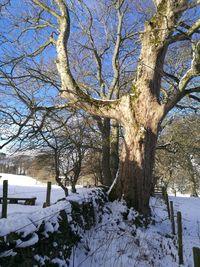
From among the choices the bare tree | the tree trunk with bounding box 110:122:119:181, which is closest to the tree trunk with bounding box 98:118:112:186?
the tree trunk with bounding box 110:122:119:181

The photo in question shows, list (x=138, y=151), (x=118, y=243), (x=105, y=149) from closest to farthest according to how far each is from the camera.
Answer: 1. (x=118, y=243)
2. (x=138, y=151)
3. (x=105, y=149)

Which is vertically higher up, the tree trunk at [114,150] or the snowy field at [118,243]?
the tree trunk at [114,150]

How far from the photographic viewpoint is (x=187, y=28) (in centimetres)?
931

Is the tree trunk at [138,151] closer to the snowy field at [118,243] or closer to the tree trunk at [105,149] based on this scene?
the snowy field at [118,243]

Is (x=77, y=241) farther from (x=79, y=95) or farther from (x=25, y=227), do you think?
(x=79, y=95)

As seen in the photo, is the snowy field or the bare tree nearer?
the snowy field

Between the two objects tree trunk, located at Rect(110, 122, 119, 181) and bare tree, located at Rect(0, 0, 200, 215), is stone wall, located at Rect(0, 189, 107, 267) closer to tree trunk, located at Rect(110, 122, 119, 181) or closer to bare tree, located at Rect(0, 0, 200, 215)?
bare tree, located at Rect(0, 0, 200, 215)

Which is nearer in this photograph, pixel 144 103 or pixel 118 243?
pixel 118 243

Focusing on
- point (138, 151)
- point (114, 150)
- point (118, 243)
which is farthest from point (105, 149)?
point (118, 243)

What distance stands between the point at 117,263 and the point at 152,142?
4.65 metres

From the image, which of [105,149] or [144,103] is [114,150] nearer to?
[105,149]

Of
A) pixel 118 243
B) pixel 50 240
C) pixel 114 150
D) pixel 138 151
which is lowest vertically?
pixel 118 243

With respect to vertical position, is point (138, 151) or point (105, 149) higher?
point (105, 149)

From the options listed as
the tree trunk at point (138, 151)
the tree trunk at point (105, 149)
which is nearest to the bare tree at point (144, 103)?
the tree trunk at point (138, 151)
